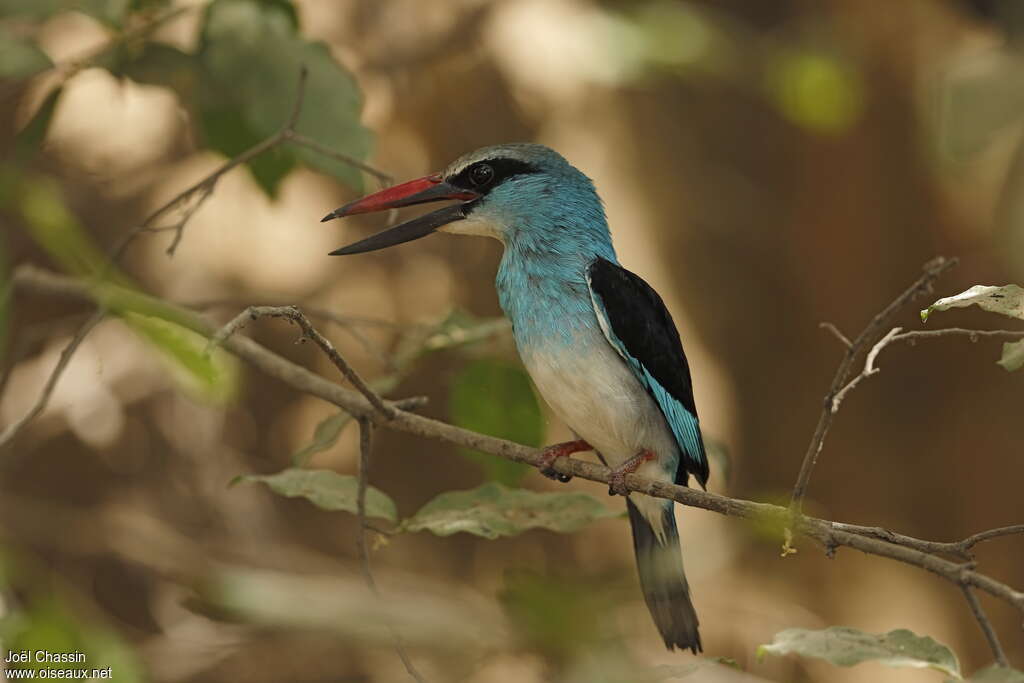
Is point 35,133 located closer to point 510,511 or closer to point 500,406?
point 500,406

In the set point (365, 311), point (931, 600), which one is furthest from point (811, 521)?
point (931, 600)

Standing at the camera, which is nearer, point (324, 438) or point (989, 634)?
point (989, 634)

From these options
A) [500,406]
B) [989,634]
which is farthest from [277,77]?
[989,634]

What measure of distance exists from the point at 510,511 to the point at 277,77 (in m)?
0.91

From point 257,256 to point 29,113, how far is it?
2.61ft

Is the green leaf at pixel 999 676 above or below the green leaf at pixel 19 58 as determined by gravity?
below

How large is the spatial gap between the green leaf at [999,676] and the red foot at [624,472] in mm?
784

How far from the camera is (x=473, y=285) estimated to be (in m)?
3.81

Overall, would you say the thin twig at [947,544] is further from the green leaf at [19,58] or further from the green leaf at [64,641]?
the green leaf at [19,58]

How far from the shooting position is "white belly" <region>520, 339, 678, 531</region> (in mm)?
2186

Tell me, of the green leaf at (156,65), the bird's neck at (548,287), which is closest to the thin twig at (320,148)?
the green leaf at (156,65)

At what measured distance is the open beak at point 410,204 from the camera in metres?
2.12

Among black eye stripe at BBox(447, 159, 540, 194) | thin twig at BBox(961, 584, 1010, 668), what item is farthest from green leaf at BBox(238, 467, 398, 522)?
thin twig at BBox(961, 584, 1010, 668)

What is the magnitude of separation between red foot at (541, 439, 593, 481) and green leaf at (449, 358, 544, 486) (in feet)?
0.19
